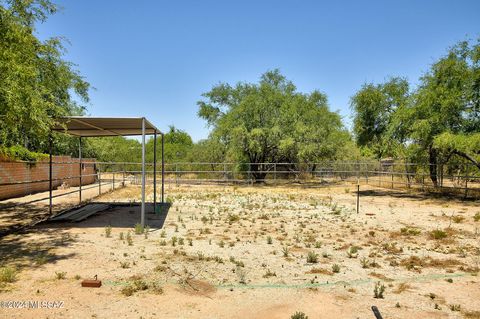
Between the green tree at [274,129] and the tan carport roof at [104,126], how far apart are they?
12008 mm

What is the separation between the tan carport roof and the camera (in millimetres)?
9680

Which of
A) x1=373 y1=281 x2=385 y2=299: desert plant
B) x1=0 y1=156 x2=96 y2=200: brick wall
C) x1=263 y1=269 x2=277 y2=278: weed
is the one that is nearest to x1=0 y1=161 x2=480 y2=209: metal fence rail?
x1=0 y1=156 x2=96 y2=200: brick wall

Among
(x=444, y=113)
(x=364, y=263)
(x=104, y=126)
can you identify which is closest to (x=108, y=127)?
(x=104, y=126)

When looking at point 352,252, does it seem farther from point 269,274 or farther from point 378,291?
point 269,274

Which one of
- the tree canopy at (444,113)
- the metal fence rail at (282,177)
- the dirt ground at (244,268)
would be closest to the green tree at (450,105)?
the tree canopy at (444,113)

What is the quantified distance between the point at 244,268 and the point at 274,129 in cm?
1891

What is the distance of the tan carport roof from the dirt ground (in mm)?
2770

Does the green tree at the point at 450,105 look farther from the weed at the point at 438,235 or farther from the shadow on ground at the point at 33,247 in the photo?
the shadow on ground at the point at 33,247

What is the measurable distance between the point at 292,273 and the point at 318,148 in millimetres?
21135

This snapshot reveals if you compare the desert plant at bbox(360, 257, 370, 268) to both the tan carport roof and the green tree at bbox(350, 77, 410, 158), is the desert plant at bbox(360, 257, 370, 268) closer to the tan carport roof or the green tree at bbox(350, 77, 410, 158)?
the tan carport roof

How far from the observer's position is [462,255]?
717 cm

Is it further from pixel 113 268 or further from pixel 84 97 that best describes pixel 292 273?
pixel 84 97

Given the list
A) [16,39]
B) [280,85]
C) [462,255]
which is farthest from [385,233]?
[280,85]

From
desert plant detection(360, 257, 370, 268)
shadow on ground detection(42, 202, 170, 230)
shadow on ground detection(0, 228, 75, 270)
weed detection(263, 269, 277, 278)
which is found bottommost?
weed detection(263, 269, 277, 278)
